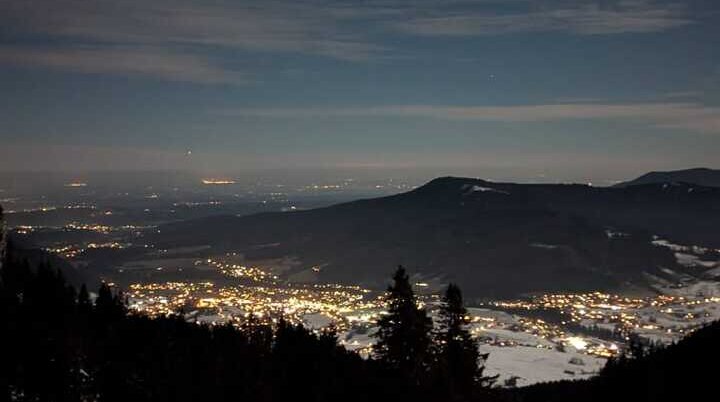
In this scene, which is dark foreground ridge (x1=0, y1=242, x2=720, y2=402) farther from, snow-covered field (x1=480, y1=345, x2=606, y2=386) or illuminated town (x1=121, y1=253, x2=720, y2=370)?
illuminated town (x1=121, y1=253, x2=720, y2=370)

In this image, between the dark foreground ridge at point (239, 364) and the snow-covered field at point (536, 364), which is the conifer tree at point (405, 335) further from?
the snow-covered field at point (536, 364)

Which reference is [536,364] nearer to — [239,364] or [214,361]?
[239,364]

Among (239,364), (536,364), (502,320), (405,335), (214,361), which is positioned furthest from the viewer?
(502,320)

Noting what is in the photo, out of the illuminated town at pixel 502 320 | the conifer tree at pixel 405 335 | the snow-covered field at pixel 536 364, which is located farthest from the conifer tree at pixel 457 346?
the illuminated town at pixel 502 320

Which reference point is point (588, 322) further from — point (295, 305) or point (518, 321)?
point (295, 305)

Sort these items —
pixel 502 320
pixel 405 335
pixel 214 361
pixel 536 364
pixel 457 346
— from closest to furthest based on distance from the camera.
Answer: pixel 214 361, pixel 405 335, pixel 457 346, pixel 536 364, pixel 502 320

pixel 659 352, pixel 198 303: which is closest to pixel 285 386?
pixel 659 352

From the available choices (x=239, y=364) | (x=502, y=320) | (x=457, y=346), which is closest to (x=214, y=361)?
(x=239, y=364)

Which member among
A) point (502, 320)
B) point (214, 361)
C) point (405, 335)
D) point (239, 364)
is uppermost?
point (405, 335)

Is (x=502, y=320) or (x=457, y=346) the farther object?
(x=502, y=320)
